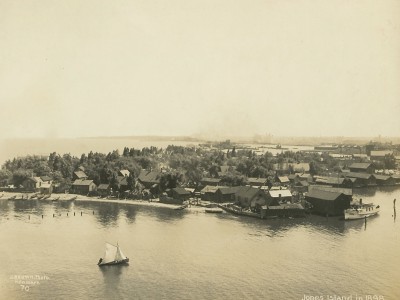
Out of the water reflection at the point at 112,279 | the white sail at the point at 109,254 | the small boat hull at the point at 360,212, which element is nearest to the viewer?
the water reflection at the point at 112,279

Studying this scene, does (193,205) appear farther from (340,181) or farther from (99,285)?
(99,285)

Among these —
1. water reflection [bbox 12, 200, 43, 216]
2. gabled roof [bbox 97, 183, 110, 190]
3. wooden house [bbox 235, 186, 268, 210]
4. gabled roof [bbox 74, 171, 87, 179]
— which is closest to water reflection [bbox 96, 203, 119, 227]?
water reflection [bbox 12, 200, 43, 216]

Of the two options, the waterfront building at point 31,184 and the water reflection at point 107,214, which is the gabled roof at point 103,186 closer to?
the water reflection at point 107,214

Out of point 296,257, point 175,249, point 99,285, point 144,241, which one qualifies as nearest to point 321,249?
point 296,257

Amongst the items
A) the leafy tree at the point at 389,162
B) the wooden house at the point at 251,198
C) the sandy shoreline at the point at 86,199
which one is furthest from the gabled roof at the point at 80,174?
the leafy tree at the point at 389,162

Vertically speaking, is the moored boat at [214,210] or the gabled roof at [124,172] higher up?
the gabled roof at [124,172]

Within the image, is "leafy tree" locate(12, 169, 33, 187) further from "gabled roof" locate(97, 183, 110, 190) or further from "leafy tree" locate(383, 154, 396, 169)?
"leafy tree" locate(383, 154, 396, 169)

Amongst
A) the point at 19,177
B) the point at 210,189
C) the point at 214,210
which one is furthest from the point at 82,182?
the point at 214,210

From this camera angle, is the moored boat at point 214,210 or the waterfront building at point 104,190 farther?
the waterfront building at point 104,190
